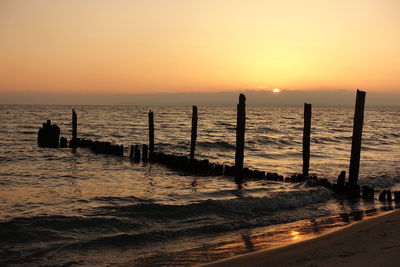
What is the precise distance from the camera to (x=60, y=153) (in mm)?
22672

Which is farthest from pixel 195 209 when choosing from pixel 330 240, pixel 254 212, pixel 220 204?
pixel 330 240

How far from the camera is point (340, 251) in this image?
6.25 m

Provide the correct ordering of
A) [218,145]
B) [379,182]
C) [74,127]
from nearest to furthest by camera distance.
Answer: [379,182], [74,127], [218,145]

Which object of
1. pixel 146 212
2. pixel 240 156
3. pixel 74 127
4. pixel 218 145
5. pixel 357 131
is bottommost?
pixel 218 145

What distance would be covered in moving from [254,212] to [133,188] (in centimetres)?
498

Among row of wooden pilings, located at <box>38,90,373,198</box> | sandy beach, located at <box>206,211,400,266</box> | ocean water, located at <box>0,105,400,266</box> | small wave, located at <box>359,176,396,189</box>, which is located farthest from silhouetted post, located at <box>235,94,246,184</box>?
sandy beach, located at <box>206,211,400,266</box>

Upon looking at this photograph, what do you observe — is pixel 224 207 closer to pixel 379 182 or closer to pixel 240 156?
pixel 240 156

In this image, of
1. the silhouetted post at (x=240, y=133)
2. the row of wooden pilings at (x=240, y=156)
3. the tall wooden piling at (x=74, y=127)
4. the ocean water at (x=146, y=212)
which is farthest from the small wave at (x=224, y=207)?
the tall wooden piling at (x=74, y=127)

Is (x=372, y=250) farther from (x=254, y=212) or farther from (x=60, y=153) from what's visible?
(x=60, y=153)

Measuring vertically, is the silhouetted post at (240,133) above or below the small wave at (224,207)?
above

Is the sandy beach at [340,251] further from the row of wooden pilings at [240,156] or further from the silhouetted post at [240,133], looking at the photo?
the silhouetted post at [240,133]

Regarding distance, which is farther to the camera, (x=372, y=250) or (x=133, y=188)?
(x=133, y=188)

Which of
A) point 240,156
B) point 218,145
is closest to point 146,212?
point 240,156

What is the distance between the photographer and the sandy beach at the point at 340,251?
561 cm
